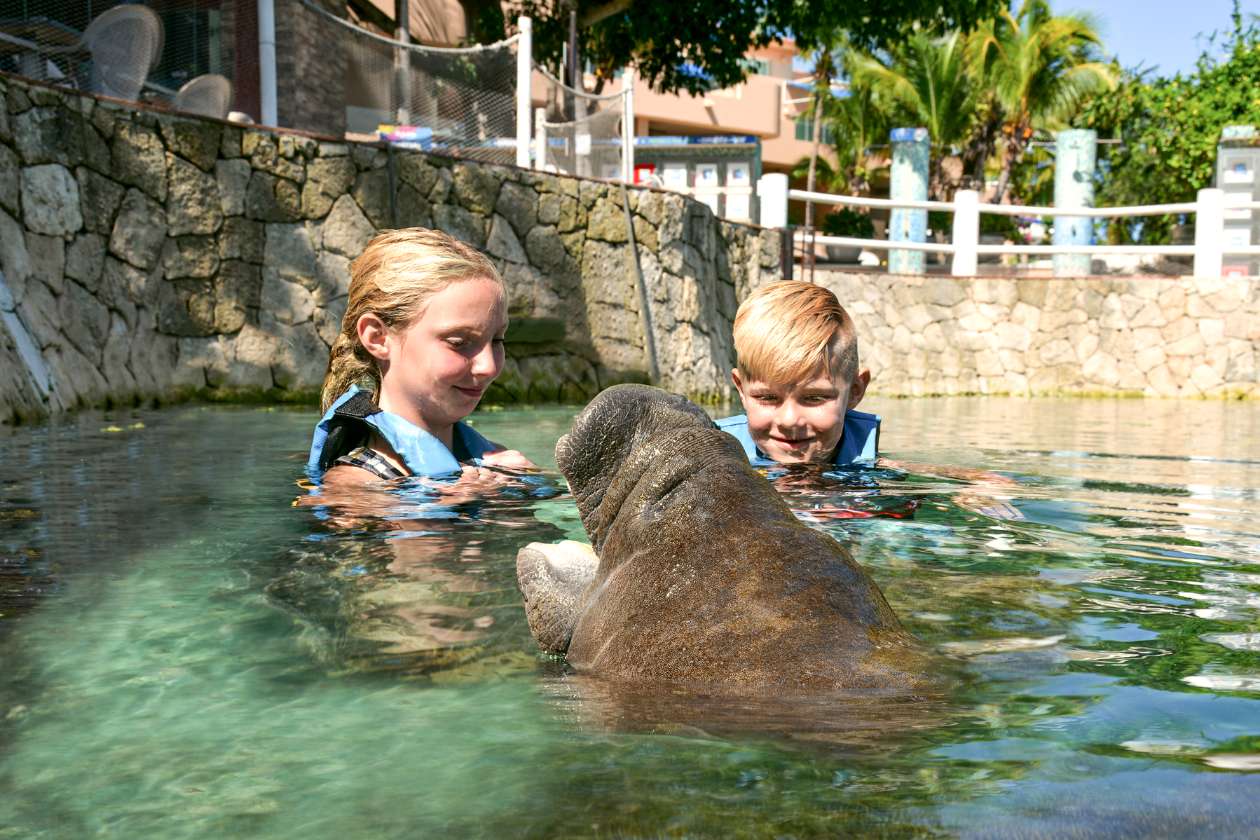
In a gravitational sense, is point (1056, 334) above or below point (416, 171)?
below

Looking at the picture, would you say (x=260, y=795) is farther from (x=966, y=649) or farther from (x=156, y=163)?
(x=156, y=163)

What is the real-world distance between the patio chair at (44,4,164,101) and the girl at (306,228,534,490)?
5230 millimetres

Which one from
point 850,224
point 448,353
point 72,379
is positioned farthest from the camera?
point 850,224

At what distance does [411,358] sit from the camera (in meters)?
3.82

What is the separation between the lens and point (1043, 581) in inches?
114

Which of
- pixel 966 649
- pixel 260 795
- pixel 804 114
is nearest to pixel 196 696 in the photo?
pixel 260 795

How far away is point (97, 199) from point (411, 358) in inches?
201

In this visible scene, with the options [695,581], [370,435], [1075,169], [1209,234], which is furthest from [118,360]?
[1075,169]

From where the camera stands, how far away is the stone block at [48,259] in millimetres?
7500

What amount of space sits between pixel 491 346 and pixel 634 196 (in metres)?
8.10

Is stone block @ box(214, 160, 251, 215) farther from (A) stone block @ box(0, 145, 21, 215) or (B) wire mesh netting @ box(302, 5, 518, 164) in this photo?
(A) stone block @ box(0, 145, 21, 215)

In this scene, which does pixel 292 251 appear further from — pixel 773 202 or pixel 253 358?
pixel 773 202

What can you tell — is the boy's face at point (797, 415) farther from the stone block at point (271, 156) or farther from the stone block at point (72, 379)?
the stone block at point (271, 156)

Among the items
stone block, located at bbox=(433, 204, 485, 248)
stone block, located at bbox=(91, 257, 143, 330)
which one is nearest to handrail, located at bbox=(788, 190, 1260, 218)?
stone block, located at bbox=(433, 204, 485, 248)
